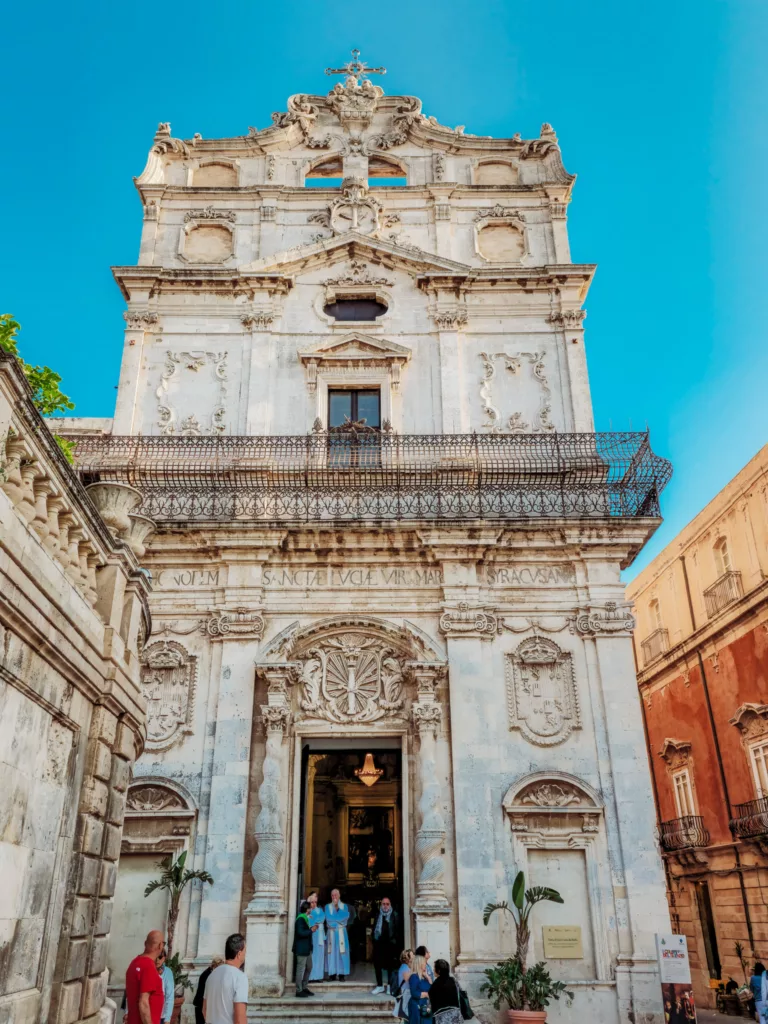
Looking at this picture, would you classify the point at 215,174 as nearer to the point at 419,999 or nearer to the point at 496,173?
the point at 496,173

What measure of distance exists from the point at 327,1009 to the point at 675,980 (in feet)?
15.4

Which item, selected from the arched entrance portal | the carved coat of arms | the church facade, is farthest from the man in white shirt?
the carved coat of arms

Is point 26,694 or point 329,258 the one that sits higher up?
point 329,258

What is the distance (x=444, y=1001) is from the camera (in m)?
8.19

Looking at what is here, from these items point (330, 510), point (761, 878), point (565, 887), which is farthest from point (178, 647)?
point (761, 878)

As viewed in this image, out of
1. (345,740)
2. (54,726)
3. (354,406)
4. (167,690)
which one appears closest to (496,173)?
(354,406)

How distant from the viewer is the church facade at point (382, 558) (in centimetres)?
1261

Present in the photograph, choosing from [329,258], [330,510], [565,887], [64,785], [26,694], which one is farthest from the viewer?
[329,258]

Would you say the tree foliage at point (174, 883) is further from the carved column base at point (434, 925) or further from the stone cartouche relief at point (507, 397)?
the stone cartouche relief at point (507, 397)

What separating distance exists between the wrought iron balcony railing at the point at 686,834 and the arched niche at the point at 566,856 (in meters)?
10.4

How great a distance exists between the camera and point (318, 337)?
17.7 metres

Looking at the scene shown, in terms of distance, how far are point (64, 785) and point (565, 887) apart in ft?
29.0

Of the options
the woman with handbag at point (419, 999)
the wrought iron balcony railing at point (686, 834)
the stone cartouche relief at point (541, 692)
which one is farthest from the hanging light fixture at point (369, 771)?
the wrought iron balcony railing at point (686, 834)

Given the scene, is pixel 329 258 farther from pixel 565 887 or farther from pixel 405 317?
pixel 565 887
